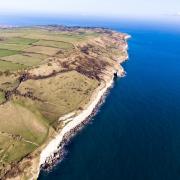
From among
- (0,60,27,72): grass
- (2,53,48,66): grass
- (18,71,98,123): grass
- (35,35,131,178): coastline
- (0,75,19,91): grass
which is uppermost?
(2,53,48,66): grass

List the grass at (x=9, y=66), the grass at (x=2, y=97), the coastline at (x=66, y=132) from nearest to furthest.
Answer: the coastline at (x=66, y=132)
the grass at (x=2, y=97)
the grass at (x=9, y=66)

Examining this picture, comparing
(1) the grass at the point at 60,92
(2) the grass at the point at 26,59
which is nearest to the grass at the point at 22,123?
(1) the grass at the point at 60,92

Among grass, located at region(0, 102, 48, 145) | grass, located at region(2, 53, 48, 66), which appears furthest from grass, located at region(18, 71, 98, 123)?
grass, located at region(2, 53, 48, 66)

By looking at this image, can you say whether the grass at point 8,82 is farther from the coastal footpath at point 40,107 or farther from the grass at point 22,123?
the grass at point 22,123

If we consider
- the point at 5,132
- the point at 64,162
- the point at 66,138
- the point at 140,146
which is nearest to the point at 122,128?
the point at 140,146

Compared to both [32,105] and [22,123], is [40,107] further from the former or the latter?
[22,123]

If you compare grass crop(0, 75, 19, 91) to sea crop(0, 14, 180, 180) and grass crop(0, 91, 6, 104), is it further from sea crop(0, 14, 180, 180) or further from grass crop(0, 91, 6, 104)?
sea crop(0, 14, 180, 180)

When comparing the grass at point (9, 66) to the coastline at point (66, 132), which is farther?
the grass at point (9, 66)

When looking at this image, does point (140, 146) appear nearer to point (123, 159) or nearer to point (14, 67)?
point (123, 159)
